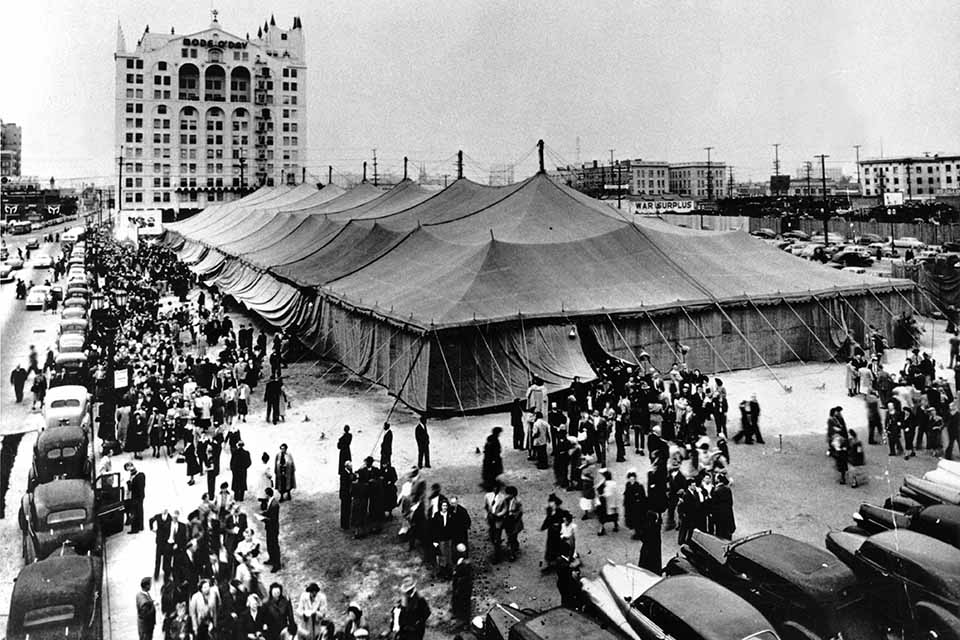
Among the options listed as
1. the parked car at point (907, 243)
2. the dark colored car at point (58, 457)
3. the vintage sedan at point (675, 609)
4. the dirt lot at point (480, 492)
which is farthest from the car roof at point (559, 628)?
the parked car at point (907, 243)

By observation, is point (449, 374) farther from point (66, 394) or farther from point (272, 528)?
point (66, 394)

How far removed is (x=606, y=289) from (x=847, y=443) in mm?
9019

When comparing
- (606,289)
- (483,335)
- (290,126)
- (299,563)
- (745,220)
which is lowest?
(299,563)

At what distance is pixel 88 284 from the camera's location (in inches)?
1535

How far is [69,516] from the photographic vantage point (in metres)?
11.1

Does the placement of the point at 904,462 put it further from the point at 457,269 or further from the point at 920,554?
the point at 457,269

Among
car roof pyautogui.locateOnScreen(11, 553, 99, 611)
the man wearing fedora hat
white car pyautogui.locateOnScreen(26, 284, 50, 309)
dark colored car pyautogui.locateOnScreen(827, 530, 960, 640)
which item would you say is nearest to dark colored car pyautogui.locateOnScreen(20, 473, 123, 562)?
car roof pyautogui.locateOnScreen(11, 553, 99, 611)

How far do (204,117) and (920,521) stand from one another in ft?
360

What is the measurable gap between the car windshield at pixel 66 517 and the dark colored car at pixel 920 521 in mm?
11692

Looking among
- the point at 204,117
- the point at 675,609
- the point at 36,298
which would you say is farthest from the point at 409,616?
the point at 204,117

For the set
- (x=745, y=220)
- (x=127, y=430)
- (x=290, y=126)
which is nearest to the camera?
(x=127, y=430)

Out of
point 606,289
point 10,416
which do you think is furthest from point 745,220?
point 10,416

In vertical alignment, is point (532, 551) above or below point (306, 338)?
below

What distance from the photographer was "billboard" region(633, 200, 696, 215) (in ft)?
299
